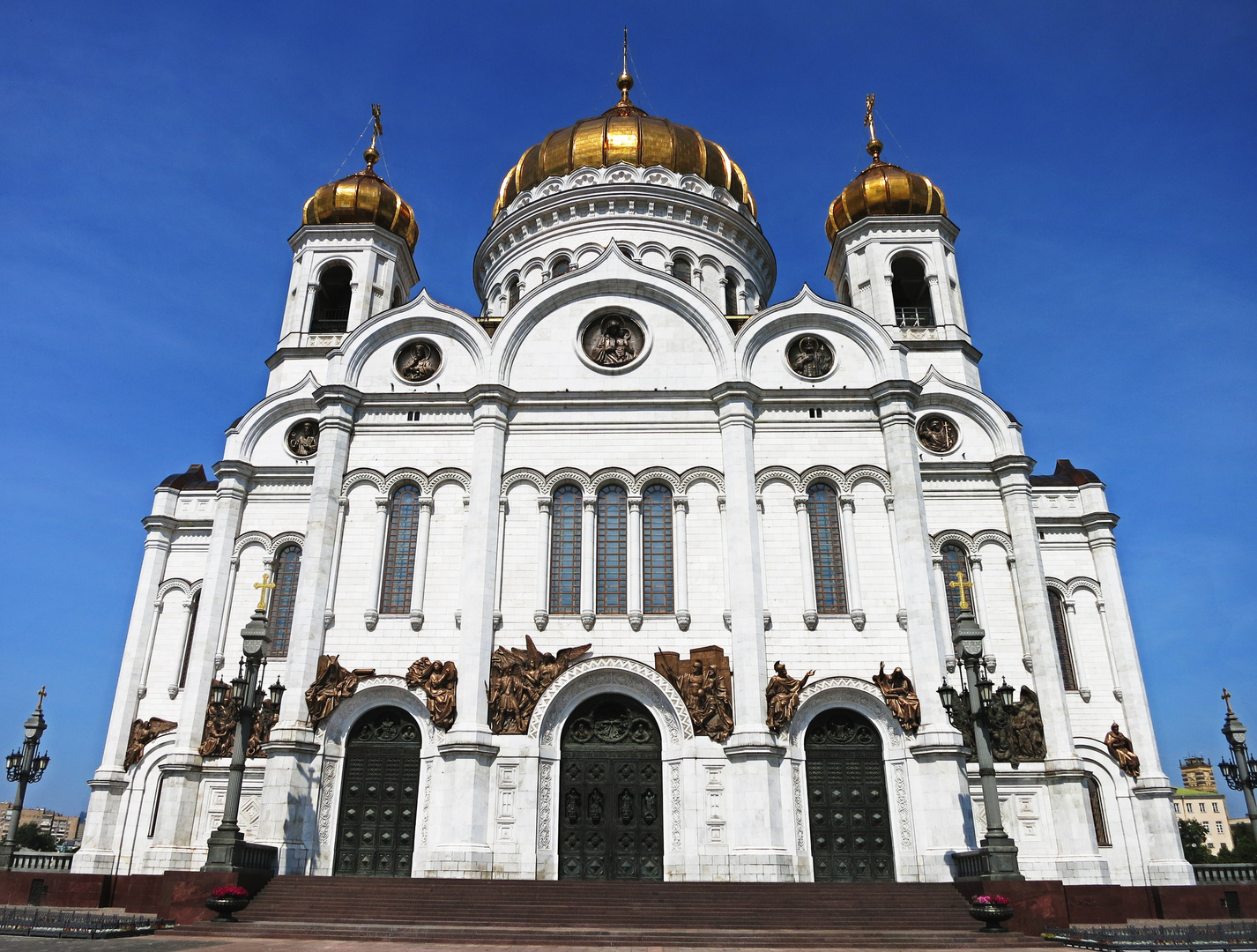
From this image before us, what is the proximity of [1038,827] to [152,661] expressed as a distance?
2131cm

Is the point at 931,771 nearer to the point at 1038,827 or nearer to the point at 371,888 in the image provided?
the point at 1038,827

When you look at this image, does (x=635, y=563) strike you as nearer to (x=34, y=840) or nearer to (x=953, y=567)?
(x=953, y=567)

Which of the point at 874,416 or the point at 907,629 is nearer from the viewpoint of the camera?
the point at 907,629

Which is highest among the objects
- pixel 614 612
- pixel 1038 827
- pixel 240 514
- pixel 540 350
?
pixel 540 350

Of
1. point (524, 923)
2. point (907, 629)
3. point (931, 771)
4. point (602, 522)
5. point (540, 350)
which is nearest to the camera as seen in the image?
point (524, 923)

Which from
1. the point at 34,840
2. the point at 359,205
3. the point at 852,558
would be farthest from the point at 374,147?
the point at 34,840

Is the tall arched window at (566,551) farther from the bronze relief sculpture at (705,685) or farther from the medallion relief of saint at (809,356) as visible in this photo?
the medallion relief of saint at (809,356)

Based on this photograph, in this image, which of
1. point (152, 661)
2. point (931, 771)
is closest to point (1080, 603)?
point (931, 771)

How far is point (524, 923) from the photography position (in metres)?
15.1

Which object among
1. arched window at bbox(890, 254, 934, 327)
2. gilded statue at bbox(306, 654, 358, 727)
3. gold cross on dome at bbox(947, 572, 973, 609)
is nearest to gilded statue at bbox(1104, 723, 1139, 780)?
gold cross on dome at bbox(947, 572, 973, 609)

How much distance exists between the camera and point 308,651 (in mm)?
19719

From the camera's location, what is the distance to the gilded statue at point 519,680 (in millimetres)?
19156

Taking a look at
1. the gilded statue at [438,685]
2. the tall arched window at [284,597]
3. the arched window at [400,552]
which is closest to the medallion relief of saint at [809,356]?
Result: the arched window at [400,552]

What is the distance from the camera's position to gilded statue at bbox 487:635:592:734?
19156 millimetres
